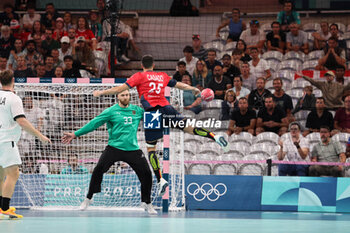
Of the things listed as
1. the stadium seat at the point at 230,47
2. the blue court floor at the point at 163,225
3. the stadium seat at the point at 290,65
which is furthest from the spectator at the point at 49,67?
the stadium seat at the point at 290,65

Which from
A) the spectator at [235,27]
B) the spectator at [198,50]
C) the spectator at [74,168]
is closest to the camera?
the spectator at [74,168]

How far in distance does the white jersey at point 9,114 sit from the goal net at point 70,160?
3175mm

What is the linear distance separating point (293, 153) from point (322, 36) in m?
6.51

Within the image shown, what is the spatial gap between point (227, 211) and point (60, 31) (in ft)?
30.3

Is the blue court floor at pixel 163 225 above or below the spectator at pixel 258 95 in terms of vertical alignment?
below

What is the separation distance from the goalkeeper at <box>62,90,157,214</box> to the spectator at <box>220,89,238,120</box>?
3.02 meters

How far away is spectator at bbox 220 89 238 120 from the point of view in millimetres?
13734

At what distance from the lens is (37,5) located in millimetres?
22047

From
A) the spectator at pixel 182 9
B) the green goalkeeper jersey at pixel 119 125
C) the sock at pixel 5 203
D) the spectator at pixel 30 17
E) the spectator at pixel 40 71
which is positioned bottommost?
the sock at pixel 5 203

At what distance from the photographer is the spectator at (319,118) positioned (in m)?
14.0

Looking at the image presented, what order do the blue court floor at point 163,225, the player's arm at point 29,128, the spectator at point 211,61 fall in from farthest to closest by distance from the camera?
the spectator at point 211,61 → the player's arm at point 29,128 → the blue court floor at point 163,225

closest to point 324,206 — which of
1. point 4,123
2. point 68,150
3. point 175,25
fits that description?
point 68,150

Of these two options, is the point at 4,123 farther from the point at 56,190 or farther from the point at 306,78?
the point at 306,78

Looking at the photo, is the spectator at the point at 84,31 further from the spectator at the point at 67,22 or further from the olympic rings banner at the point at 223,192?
the olympic rings banner at the point at 223,192
